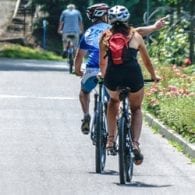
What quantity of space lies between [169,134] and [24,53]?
20.2 m

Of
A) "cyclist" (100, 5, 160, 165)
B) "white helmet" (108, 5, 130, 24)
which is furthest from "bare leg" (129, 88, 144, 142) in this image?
"white helmet" (108, 5, 130, 24)

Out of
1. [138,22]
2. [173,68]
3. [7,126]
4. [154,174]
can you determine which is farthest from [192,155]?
[138,22]

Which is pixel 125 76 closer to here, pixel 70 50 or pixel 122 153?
pixel 122 153

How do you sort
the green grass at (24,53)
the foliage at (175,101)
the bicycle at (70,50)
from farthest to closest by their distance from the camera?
the green grass at (24,53)
the bicycle at (70,50)
the foliage at (175,101)

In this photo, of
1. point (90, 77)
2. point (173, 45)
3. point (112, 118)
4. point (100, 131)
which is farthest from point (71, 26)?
point (112, 118)

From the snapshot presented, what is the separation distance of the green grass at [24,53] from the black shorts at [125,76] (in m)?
22.8

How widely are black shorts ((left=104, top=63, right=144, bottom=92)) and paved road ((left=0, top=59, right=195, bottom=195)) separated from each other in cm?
101

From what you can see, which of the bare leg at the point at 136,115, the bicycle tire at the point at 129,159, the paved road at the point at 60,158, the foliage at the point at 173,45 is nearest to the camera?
the paved road at the point at 60,158

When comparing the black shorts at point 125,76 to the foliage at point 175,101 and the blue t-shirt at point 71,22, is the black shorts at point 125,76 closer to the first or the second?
the foliage at point 175,101

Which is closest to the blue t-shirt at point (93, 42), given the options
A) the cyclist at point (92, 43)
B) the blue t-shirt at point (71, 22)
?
the cyclist at point (92, 43)

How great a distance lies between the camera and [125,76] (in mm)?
11742

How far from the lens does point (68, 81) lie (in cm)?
2470

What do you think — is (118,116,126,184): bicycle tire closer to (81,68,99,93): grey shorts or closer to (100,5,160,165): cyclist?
(100,5,160,165): cyclist

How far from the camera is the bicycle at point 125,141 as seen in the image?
1154 centimetres
